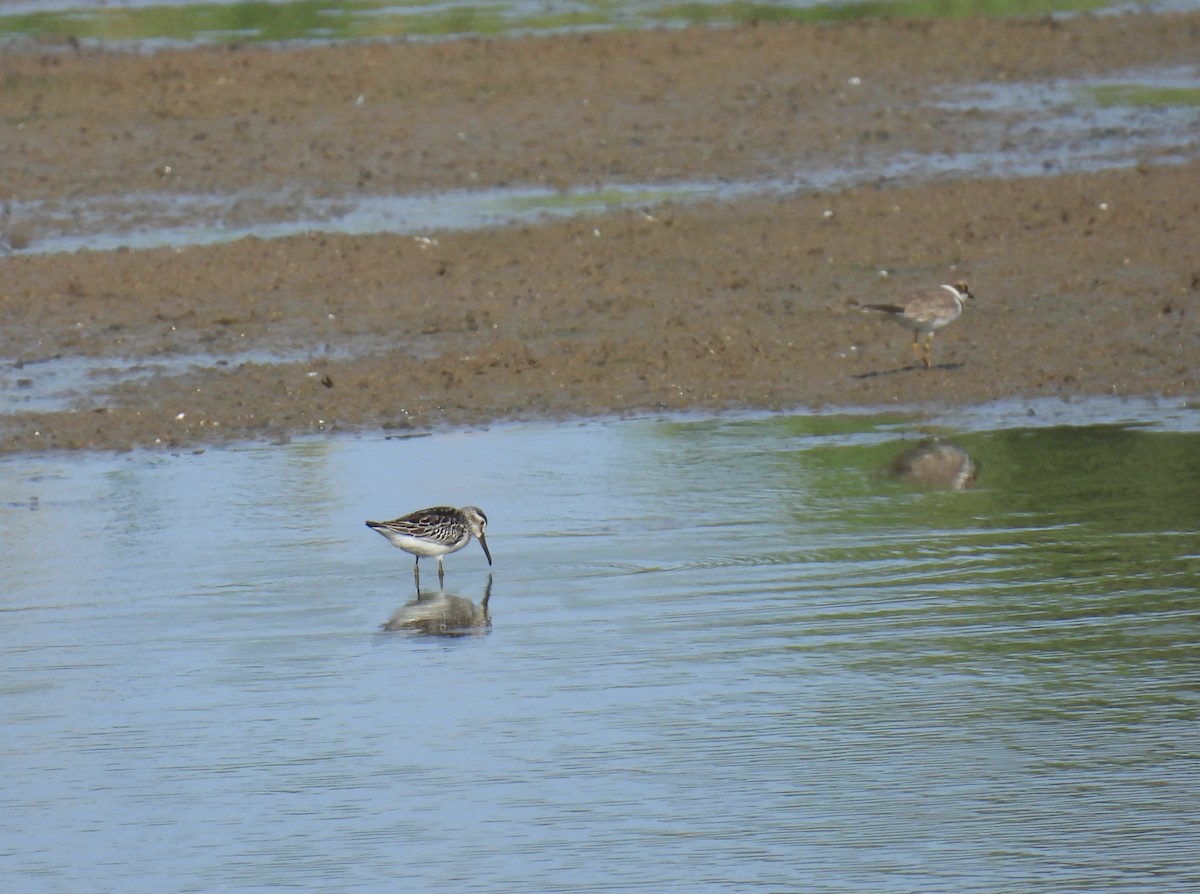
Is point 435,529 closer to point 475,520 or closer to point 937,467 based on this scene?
point 475,520

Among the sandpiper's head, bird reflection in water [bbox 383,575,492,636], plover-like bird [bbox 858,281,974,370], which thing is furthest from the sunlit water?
plover-like bird [bbox 858,281,974,370]

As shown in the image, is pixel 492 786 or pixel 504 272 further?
pixel 504 272

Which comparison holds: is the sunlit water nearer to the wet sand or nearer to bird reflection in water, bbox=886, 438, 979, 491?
bird reflection in water, bbox=886, 438, 979, 491

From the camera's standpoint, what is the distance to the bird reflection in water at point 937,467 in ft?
38.9

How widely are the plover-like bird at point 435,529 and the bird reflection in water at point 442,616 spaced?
0.23m

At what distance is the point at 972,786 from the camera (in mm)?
7855

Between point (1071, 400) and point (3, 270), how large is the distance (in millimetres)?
8021

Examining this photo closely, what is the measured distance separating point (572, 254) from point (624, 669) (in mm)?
8077

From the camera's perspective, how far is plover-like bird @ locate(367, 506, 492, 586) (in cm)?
1044

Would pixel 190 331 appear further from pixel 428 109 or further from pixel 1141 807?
pixel 1141 807

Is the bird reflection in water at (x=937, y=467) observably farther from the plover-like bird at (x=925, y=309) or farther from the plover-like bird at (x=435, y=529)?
the plover-like bird at (x=435, y=529)

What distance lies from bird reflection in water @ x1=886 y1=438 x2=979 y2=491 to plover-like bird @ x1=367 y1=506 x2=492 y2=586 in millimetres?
2553

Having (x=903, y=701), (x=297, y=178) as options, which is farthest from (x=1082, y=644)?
(x=297, y=178)

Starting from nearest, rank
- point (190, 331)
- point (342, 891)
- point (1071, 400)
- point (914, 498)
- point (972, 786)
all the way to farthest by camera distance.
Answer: point (342, 891), point (972, 786), point (914, 498), point (1071, 400), point (190, 331)
